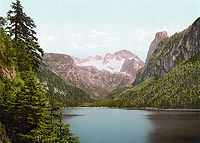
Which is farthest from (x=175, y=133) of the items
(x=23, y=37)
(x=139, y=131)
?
(x=23, y=37)

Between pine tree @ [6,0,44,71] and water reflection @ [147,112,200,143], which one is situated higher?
pine tree @ [6,0,44,71]

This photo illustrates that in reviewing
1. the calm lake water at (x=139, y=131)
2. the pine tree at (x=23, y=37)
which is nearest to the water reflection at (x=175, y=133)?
the calm lake water at (x=139, y=131)

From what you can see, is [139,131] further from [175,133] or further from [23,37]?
[23,37]

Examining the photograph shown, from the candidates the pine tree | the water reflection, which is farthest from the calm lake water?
the pine tree

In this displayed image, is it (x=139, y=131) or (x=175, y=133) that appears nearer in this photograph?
(x=175, y=133)

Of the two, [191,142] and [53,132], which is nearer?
[53,132]

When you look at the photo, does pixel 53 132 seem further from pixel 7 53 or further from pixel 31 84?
pixel 7 53

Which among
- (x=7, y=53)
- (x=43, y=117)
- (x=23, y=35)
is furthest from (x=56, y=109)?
(x=23, y=35)

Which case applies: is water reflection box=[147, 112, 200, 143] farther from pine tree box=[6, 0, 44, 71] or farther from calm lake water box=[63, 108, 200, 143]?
pine tree box=[6, 0, 44, 71]

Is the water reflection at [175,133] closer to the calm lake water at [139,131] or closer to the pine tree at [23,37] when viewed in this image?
the calm lake water at [139,131]

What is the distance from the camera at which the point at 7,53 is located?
32781mm

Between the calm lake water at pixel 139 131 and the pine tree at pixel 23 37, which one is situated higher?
the pine tree at pixel 23 37

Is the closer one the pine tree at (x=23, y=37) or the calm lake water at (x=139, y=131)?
the pine tree at (x=23, y=37)

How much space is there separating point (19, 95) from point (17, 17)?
878 inches
